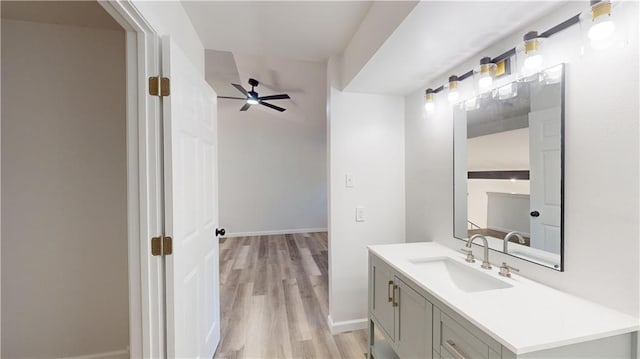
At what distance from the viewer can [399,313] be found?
4.76ft

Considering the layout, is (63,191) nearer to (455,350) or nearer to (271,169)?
(455,350)

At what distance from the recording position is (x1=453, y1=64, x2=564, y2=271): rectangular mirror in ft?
3.74

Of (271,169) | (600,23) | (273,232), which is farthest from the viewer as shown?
(273,232)

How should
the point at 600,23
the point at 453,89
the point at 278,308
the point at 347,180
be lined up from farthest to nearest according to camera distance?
Answer: the point at 278,308, the point at 347,180, the point at 453,89, the point at 600,23

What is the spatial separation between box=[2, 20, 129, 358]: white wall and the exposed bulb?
231 centimetres

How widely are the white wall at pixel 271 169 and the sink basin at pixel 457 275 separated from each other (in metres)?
3.98

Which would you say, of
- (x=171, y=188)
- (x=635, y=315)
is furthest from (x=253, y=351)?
(x=635, y=315)

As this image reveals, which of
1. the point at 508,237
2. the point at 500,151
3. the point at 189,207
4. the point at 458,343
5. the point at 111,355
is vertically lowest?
the point at 111,355

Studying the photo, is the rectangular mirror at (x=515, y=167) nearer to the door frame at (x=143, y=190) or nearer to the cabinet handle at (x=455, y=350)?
the cabinet handle at (x=455, y=350)

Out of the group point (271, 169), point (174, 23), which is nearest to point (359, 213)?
point (174, 23)

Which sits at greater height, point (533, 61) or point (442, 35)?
point (442, 35)

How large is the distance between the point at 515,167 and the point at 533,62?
0.50 meters

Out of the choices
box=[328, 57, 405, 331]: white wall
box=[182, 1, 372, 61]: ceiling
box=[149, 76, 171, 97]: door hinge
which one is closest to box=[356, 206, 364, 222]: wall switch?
box=[328, 57, 405, 331]: white wall

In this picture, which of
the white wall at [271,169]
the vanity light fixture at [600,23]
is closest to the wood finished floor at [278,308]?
the white wall at [271,169]
